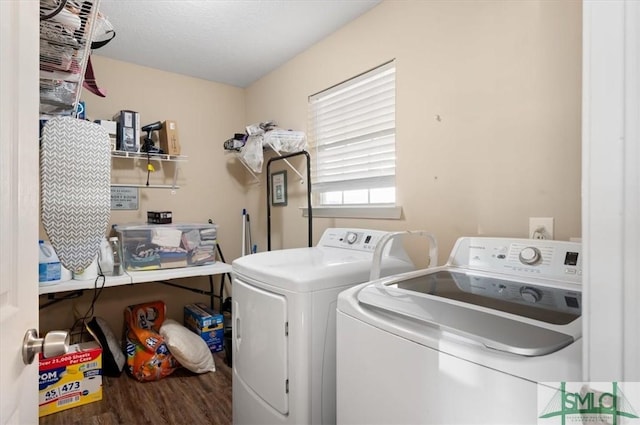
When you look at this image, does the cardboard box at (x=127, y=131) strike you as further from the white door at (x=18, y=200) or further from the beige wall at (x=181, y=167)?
the white door at (x=18, y=200)

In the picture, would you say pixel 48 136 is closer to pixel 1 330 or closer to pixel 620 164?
pixel 1 330

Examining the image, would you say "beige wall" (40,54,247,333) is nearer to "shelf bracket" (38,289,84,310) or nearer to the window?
"shelf bracket" (38,289,84,310)

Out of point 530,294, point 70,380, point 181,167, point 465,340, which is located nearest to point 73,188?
point 465,340

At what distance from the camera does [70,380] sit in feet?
6.89

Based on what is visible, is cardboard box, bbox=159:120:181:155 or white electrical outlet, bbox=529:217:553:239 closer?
white electrical outlet, bbox=529:217:553:239

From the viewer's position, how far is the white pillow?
2404mm

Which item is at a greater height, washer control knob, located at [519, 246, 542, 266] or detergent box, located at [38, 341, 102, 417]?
washer control knob, located at [519, 246, 542, 266]

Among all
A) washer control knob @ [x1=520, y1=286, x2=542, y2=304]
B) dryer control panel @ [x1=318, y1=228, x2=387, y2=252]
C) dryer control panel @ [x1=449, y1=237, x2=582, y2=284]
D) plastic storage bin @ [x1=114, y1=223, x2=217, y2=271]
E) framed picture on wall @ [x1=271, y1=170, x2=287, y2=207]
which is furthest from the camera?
framed picture on wall @ [x1=271, y1=170, x2=287, y2=207]

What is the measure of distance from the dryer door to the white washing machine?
1.08ft

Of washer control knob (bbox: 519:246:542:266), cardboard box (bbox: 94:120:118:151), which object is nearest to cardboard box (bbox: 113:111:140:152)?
cardboard box (bbox: 94:120:118:151)

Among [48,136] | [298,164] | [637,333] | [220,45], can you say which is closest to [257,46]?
[220,45]

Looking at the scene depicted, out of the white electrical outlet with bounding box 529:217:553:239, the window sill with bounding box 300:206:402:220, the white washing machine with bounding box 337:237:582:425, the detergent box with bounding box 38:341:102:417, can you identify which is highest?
the window sill with bounding box 300:206:402:220

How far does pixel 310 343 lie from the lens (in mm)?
1267

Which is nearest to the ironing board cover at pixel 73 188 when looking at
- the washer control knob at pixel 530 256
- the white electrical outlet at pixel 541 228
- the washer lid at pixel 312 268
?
the washer lid at pixel 312 268
